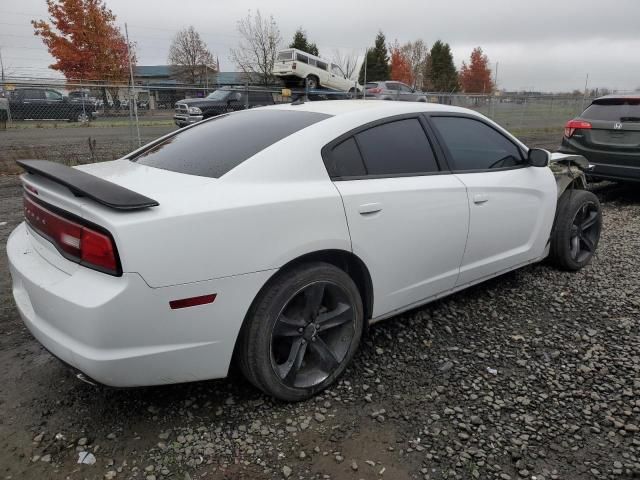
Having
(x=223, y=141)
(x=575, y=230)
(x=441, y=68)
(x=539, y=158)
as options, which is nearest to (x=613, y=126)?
(x=575, y=230)

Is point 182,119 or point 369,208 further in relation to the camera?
point 182,119

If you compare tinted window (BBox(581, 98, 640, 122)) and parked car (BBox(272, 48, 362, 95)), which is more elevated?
parked car (BBox(272, 48, 362, 95))

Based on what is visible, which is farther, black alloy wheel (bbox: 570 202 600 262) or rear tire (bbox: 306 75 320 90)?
rear tire (bbox: 306 75 320 90)

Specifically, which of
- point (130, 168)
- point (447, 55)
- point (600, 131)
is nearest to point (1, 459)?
point (130, 168)

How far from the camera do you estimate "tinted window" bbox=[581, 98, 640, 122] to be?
22.3 ft

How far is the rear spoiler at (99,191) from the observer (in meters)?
1.99

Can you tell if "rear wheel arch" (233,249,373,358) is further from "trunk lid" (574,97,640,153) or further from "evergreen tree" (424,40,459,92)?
"evergreen tree" (424,40,459,92)

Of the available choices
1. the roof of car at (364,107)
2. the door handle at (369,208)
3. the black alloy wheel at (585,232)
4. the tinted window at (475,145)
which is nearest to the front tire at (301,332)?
the door handle at (369,208)

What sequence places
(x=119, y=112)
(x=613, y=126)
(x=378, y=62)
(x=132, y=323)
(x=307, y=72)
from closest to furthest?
(x=132, y=323) → (x=613, y=126) → (x=119, y=112) → (x=307, y=72) → (x=378, y=62)

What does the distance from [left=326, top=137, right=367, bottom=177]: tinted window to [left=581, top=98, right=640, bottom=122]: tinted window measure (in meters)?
5.78

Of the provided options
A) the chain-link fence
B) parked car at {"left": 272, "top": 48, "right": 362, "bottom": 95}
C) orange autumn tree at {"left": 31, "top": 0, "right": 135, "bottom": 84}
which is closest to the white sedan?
the chain-link fence

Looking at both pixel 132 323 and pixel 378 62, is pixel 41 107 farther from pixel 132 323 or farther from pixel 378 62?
pixel 378 62

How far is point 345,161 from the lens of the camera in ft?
8.92

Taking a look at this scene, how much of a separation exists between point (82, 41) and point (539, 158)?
33.7 metres
